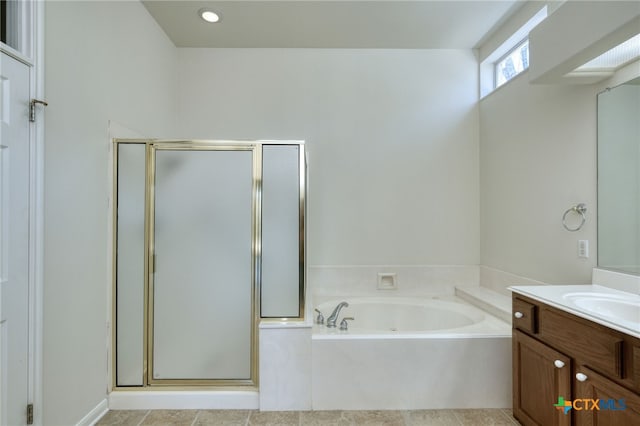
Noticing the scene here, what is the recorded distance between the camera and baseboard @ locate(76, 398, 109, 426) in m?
1.86

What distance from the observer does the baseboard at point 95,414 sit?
1.86 meters

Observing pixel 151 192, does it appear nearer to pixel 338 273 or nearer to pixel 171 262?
pixel 171 262

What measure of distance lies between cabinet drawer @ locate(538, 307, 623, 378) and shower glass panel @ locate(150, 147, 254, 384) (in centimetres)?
166

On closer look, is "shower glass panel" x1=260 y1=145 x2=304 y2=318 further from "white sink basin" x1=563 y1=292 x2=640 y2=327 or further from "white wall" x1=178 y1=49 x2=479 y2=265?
"white sink basin" x1=563 y1=292 x2=640 y2=327

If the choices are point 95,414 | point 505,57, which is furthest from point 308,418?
point 505,57

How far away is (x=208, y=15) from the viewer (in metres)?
2.72

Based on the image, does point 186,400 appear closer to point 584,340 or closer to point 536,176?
point 584,340

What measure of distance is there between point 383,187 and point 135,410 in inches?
103

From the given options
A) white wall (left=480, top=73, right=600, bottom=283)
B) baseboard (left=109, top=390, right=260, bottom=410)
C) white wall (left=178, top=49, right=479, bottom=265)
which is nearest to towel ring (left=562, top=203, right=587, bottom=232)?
white wall (left=480, top=73, right=600, bottom=283)

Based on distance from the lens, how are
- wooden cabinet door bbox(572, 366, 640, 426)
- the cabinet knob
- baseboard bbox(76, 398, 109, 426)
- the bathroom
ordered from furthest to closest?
the bathroom, baseboard bbox(76, 398, 109, 426), the cabinet knob, wooden cabinet door bbox(572, 366, 640, 426)

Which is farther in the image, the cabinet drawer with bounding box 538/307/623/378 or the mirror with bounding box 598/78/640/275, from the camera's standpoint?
the mirror with bounding box 598/78/640/275

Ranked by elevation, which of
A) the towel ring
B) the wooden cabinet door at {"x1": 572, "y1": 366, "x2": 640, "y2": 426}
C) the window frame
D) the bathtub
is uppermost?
the window frame

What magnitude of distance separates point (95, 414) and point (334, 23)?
3.28m

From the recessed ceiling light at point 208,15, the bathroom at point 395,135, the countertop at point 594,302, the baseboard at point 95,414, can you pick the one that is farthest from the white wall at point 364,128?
the baseboard at point 95,414
